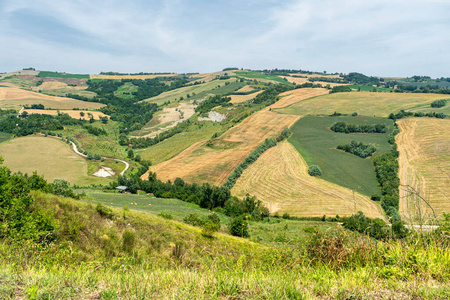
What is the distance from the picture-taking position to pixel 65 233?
51.1ft

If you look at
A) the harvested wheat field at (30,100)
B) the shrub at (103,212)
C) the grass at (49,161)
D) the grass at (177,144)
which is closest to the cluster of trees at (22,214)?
the shrub at (103,212)

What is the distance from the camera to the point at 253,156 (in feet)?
276

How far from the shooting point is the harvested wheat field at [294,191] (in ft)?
182

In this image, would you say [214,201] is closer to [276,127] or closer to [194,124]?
[276,127]

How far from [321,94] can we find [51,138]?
162 meters

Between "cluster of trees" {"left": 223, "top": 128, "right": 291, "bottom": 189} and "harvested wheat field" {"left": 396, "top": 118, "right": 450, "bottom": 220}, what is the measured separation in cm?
4025

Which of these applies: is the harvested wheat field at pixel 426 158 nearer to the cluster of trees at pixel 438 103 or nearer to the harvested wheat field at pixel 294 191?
the harvested wheat field at pixel 294 191

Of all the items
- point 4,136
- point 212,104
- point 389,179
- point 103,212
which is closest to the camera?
point 103,212

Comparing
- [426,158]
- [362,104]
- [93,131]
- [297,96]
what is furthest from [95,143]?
[362,104]

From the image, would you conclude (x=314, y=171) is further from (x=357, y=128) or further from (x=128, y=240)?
(x=128, y=240)

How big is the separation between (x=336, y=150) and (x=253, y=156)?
29924 mm

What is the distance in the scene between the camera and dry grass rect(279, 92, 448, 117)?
11819 centimetres

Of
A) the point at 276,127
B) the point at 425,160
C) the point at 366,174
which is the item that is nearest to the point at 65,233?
the point at 366,174

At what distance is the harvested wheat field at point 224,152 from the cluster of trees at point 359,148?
2998 centimetres
